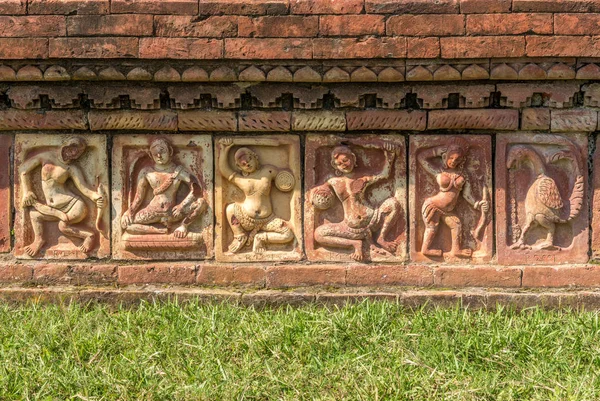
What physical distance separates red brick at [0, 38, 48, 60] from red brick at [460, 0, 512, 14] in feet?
10.8

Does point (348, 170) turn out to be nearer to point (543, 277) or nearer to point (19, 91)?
point (543, 277)

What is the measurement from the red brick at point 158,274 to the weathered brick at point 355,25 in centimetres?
227

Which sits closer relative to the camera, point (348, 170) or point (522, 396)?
point (522, 396)

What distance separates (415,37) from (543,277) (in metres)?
2.21

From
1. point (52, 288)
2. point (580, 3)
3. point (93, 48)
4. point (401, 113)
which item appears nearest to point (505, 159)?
point (401, 113)

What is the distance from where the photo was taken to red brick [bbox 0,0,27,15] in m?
6.12

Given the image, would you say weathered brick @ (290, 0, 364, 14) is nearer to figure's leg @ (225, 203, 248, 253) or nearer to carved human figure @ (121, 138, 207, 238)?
carved human figure @ (121, 138, 207, 238)

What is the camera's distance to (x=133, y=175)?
6531 mm

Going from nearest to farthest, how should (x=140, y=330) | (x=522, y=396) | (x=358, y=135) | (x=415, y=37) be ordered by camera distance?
(x=522, y=396) → (x=140, y=330) → (x=415, y=37) → (x=358, y=135)

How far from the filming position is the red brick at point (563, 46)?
5973mm

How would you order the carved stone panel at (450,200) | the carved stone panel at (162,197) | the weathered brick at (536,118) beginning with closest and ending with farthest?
the weathered brick at (536,118) < the carved stone panel at (450,200) < the carved stone panel at (162,197)

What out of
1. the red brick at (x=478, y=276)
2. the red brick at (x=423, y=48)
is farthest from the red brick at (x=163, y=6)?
the red brick at (x=478, y=276)

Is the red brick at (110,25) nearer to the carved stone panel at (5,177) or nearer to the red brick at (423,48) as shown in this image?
the carved stone panel at (5,177)

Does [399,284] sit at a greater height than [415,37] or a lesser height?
lesser
